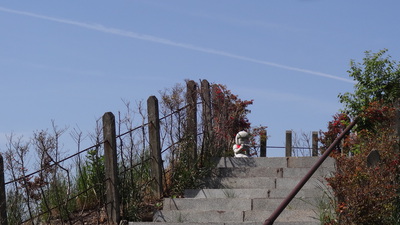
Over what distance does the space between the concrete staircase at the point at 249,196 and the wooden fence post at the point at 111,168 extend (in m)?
0.36

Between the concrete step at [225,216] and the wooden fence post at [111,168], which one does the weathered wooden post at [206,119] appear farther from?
the wooden fence post at [111,168]

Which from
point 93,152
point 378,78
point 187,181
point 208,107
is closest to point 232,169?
point 187,181

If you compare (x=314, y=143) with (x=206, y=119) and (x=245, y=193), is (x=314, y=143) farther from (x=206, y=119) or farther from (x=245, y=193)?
(x=245, y=193)

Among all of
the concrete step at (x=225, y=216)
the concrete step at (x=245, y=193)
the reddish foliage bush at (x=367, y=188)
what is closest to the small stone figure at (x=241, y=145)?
the concrete step at (x=245, y=193)

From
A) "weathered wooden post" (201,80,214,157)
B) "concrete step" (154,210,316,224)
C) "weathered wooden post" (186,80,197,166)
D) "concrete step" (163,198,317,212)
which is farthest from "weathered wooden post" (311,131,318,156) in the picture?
"concrete step" (154,210,316,224)

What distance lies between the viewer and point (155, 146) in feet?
36.1

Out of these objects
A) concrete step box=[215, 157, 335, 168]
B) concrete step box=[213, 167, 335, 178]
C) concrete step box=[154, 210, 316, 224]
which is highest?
concrete step box=[215, 157, 335, 168]

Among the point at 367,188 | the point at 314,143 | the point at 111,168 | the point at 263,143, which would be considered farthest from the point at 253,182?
the point at 314,143

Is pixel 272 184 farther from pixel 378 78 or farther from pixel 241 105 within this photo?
pixel 378 78

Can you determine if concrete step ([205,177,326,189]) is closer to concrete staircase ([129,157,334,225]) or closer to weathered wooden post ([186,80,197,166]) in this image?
concrete staircase ([129,157,334,225])

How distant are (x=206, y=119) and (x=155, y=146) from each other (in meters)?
1.90

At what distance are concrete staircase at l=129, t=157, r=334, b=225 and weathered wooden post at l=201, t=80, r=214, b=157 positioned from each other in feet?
1.00

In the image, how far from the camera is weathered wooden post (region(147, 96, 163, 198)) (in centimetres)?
1091

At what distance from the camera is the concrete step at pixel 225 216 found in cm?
952
